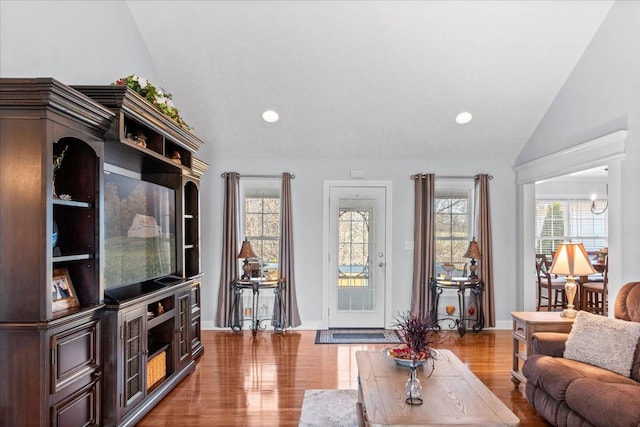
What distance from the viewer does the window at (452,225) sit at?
19.6 feet

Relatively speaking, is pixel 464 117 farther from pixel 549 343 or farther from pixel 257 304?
pixel 257 304

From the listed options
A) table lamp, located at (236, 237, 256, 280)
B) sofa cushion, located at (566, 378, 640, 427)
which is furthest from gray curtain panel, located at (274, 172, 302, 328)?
sofa cushion, located at (566, 378, 640, 427)

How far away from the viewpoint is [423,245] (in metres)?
5.75

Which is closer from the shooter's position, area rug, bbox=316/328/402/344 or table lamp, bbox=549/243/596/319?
table lamp, bbox=549/243/596/319

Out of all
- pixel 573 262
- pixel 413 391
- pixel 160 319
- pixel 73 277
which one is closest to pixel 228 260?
pixel 160 319

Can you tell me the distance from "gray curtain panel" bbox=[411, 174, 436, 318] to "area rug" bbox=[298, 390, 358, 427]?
237 cm

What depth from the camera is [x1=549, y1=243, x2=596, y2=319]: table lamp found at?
12.1 feet

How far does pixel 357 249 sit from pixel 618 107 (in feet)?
10.9

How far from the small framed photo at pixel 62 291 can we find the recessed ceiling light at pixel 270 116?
310 centimetres

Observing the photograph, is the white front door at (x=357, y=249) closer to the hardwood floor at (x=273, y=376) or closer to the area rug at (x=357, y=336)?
the area rug at (x=357, y=336)

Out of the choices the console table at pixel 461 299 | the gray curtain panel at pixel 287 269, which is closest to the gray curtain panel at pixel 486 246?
the console table at pixel 461 299

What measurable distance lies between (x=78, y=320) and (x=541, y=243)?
762 centimetres

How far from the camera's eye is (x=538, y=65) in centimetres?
452

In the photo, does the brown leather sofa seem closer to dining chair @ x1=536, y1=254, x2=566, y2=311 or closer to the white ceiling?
the white ceiling
